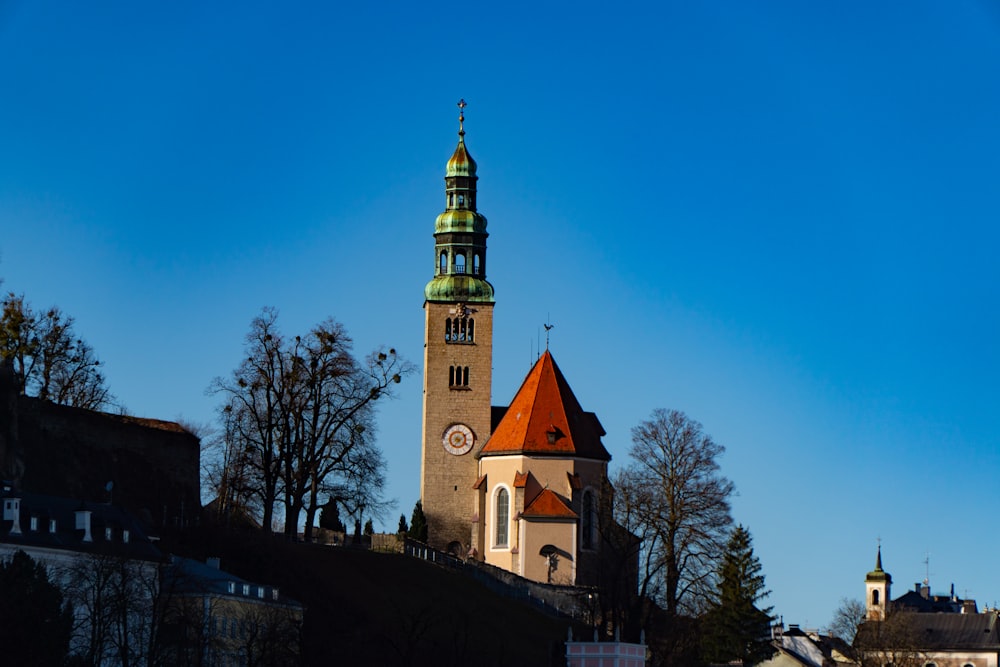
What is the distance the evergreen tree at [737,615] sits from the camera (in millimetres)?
81875

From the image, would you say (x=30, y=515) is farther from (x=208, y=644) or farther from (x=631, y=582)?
(x=631, y=582)

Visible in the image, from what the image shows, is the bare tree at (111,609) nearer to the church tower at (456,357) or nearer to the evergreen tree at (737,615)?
the evergreen tree at (737,615)

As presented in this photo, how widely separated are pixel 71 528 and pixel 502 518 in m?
34.8

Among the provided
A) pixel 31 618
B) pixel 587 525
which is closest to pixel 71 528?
pixel 31 618

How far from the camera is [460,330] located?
3994 inches

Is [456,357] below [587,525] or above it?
above

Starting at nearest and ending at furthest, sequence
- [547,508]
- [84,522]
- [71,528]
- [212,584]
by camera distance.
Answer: [71,528] → [84,522] → [212,584] → [547,508]

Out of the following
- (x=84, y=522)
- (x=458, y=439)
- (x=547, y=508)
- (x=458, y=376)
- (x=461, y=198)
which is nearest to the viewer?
(x=84, y=522)

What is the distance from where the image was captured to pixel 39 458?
232 ft

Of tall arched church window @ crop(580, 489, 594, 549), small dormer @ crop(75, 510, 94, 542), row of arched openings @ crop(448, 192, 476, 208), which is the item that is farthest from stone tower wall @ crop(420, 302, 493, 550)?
small dormer @ crop(75, 510, 94, 542)

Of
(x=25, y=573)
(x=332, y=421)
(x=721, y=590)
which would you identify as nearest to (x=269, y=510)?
(x=332, y=421)

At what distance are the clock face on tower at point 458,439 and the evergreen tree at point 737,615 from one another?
18.4m

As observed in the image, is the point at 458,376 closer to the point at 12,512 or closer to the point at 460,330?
the point at 460,330

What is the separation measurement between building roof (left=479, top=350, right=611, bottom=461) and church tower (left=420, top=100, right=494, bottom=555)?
216 cm
